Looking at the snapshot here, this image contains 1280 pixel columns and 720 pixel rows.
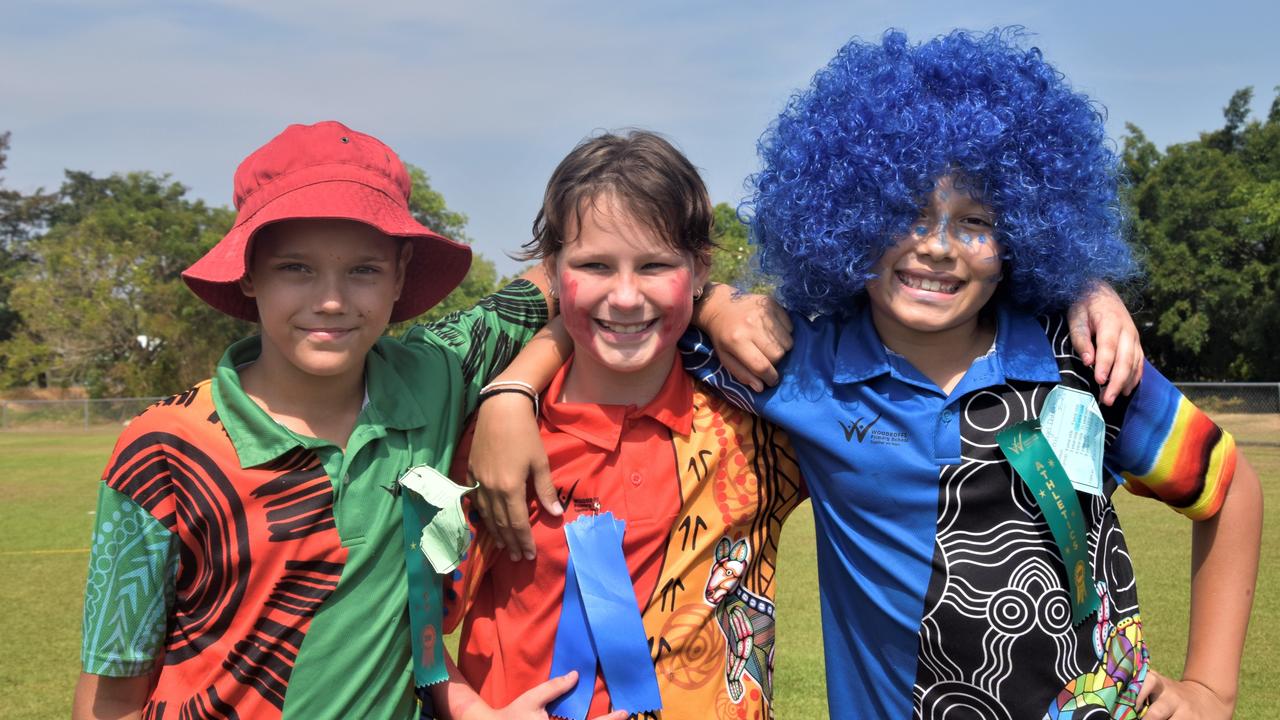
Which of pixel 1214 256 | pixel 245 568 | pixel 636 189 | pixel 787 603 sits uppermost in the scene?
pixel 1214 256

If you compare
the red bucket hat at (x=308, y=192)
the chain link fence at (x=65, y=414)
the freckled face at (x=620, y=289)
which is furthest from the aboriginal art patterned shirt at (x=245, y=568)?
the chain link fence at (x=65, y=414)

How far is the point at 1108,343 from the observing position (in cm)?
229

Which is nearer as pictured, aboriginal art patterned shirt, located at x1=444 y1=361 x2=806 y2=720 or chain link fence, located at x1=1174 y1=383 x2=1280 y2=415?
aboriginal art patterned shirt, located at x1=444 y1=361 x2=806 y2=720

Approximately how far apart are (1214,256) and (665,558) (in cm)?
3430

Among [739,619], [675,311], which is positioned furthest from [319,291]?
[739,619]

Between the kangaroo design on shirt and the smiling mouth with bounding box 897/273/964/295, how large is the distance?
748mm

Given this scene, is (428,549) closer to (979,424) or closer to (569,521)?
(569,521)

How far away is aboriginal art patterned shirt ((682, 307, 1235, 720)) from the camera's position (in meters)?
2.26

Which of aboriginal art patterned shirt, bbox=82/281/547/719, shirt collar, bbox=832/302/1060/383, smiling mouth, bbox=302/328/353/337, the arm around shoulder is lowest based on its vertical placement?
the arm around shoulder

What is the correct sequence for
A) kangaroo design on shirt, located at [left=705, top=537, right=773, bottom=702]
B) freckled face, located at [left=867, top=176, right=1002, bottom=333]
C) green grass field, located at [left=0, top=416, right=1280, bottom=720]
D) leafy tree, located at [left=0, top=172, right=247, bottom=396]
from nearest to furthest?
freckled face, located at [left=867, top=176, right=1002, bottom=333]
kangaroo design on shirt, located at [left=705, top=537, right=773, bottom=702]
green grass field, located at [left=0, top=416, right=1280, bottom=720]
leafy tree, located at [left=0, top=172, right=247, bottom=396]

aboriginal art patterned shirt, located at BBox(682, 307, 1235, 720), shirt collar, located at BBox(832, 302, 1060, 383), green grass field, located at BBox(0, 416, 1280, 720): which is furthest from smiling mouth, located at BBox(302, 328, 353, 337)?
green grass field, located at BBox(0, 416, 1280, 720)

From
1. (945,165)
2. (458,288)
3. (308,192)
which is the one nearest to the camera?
(308,192)

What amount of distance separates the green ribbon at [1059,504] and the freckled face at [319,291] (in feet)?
4.84

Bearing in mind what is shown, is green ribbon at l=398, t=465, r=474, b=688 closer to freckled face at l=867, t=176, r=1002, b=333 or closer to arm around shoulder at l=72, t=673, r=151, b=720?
arm around shoulder at l=72, t=673, r=151, b=720
